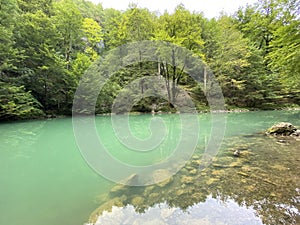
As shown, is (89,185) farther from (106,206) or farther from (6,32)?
(6,32)

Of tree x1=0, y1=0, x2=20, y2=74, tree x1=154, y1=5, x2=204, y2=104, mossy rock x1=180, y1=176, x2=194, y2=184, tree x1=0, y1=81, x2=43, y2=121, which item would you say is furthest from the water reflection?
tree x1=154, y1=5, x2=204, y2=104

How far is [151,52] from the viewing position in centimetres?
1734

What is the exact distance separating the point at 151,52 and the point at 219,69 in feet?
21.4

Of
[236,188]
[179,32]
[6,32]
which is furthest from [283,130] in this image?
[6,32]

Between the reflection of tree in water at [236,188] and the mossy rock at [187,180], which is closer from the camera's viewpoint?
the reflection of tree in water at [236,188]

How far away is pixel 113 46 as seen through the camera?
20.3 m

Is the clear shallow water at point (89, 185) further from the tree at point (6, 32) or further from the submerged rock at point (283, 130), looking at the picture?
the tree at point (6, 32)

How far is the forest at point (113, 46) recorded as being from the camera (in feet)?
39.8

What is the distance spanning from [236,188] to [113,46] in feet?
64.4

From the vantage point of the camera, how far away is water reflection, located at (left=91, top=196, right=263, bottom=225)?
2.30 metres

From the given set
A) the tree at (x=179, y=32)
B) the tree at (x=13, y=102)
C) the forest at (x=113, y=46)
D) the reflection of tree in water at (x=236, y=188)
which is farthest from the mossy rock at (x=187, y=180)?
the tree at (x=179, y=32)

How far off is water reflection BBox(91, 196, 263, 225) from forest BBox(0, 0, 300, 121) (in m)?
10.8

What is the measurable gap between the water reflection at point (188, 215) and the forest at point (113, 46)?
10.8m

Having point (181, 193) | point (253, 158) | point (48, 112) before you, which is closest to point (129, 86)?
point (48, 112)
